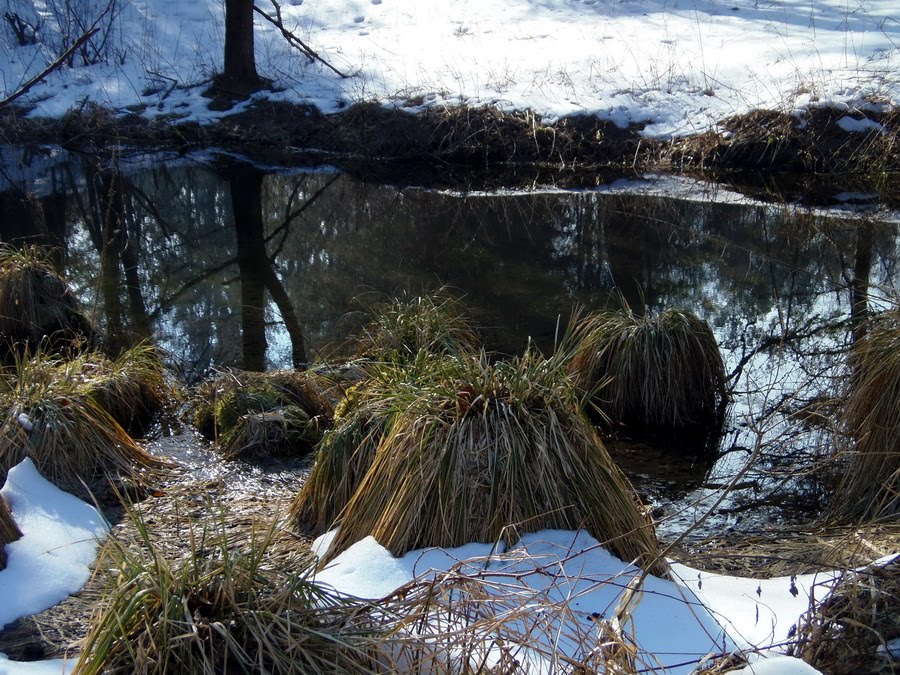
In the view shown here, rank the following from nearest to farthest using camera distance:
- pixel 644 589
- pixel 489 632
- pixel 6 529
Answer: pixel 489 632 → pixel 644 589 → pixel 6 529

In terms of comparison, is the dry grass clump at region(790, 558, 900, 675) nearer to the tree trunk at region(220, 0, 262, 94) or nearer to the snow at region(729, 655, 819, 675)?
the snow at region(729, 655, 819, 675)

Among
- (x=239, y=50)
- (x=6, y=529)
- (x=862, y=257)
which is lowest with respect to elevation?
(x=6, y=529)

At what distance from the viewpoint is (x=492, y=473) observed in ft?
11.9

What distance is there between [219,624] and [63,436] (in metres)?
2.97

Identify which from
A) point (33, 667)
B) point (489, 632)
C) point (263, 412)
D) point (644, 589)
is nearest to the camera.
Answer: point (489, 632)

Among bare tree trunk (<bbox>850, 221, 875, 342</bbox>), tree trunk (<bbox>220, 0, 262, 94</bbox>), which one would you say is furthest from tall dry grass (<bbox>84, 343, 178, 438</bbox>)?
tree trunk (<bbox>220, 0, 262, 94</bbox>)

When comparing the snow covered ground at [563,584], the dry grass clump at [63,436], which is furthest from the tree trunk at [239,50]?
the snow covered ground at [563,584]

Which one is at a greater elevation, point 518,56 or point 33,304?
point 518,56

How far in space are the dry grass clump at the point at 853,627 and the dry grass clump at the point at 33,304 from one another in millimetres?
6416

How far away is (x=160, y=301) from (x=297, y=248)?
2175 millimetres

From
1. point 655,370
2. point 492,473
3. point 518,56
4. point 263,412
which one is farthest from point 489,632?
point 518,56

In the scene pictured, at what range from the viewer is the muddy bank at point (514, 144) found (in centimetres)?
Answer: 1391

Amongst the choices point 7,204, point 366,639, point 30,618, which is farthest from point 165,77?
point 366,639

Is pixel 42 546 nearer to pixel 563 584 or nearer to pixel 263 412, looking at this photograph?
pixel 263 412
